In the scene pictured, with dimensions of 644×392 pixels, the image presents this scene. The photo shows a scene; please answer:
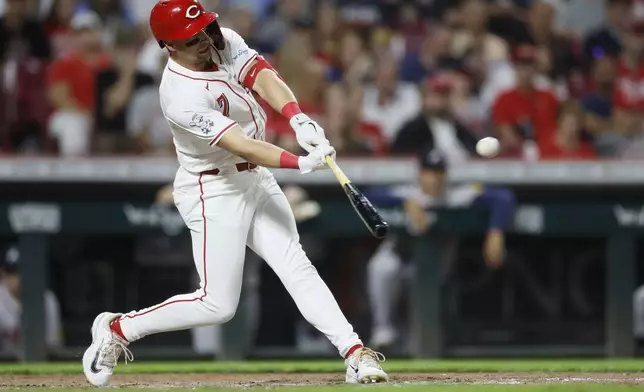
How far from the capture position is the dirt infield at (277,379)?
5586mm

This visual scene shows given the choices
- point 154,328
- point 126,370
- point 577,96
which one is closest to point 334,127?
point 577,96

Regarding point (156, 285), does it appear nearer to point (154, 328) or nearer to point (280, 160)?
point (154, 328)

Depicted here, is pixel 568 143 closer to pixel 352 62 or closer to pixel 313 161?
pixel 352 62

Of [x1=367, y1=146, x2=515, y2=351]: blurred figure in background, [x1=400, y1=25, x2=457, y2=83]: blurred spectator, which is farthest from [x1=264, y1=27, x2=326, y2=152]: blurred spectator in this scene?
[x1=367, y1=146, x2=515, y2=351]: blurred figure in background

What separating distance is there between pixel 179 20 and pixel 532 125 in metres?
4.69

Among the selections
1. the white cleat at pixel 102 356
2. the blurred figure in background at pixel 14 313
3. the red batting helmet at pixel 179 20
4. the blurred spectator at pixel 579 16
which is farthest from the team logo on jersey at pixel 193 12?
the blurred spectator at pixel 579 16

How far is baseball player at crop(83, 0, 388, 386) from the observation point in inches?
201

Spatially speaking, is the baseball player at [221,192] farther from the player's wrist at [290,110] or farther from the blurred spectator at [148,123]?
the blurred spectator at [148,123]

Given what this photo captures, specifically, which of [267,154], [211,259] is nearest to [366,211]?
[267,154]

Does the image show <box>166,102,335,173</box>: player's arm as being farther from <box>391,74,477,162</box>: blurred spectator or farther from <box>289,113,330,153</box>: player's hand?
<box>391,74,477,162</box>: blurred spectator

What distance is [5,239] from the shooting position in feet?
27.3

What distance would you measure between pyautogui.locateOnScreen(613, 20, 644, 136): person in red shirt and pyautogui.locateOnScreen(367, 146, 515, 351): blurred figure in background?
152cm

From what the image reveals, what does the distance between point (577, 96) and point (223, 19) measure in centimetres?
286

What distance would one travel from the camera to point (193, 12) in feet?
16.7
